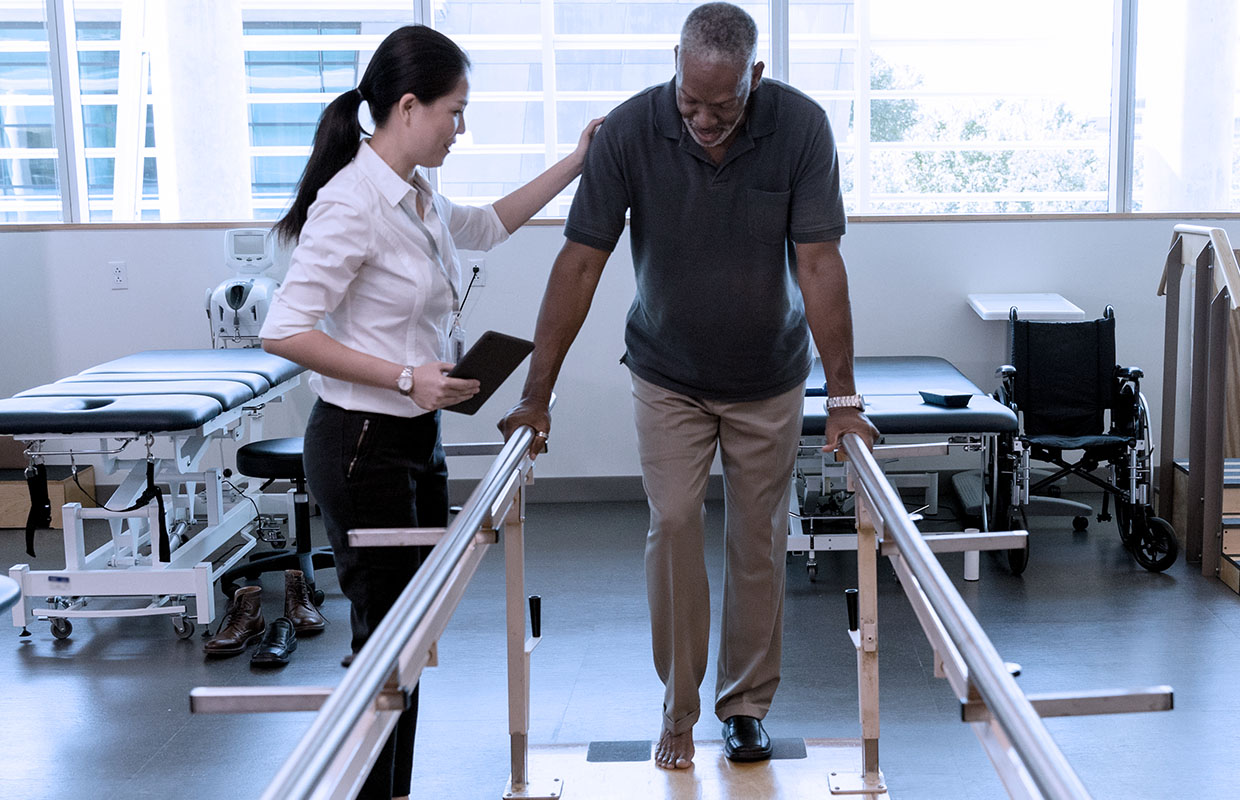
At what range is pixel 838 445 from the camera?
2229 millimetres

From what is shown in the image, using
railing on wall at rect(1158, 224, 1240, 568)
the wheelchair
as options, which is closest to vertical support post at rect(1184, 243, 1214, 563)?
railing on wall at rect(1158, 224, 1240, 568)

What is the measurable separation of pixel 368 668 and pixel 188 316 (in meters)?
4.52

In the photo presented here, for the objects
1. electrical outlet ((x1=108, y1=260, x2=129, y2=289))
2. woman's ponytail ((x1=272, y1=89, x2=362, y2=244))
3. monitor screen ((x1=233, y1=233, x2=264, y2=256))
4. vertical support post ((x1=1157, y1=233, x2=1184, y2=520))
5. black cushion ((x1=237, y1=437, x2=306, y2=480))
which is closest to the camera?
woman's ponytail ((x1=272, y1=89, x2=362, y2=244))

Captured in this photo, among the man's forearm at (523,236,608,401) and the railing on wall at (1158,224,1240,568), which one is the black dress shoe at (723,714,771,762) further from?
the railing on wall at (1158,224,1240,568)

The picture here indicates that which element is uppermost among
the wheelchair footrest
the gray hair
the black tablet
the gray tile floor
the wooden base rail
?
the gray hair

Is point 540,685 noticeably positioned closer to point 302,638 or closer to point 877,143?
point 302,638

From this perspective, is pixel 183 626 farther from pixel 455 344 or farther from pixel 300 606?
pixel 455 344

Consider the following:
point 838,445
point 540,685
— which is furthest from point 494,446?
point 540,685

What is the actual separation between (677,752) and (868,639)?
1.50 feet

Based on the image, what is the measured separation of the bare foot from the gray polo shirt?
0.69m

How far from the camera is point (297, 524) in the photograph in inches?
162

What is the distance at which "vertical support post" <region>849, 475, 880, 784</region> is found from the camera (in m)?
2.28

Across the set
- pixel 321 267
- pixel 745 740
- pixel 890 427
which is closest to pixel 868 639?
pixel 745 740

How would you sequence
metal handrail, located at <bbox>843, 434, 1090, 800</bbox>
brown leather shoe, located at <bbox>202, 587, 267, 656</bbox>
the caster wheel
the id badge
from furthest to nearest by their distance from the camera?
the caster wheel
brown leather shoe, located at <bbox>202, 587, 267, 656</bbox>
the id badge
metal handrail, located at <bbox>843, 434, 1090, 800</bbox>
